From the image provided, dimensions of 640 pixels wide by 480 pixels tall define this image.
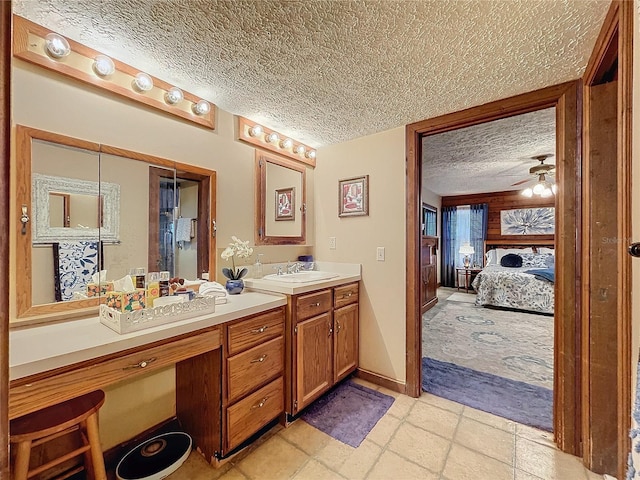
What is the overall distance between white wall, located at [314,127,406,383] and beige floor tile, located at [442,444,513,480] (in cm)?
67

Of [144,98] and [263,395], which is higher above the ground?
[144,98]

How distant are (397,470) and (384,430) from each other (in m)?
0.30

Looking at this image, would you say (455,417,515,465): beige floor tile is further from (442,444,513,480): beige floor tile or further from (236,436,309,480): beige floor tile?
(236,436,309,480): beige floor tile

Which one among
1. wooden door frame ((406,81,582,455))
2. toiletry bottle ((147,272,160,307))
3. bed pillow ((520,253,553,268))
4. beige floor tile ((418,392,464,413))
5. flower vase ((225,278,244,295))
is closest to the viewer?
toiletry bottle ((147,272,160,307))

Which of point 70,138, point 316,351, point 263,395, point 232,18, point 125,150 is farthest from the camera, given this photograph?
point 316,351

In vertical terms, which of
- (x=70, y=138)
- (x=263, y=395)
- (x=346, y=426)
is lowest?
(x=346, y=426)

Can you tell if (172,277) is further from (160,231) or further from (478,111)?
(478,111)

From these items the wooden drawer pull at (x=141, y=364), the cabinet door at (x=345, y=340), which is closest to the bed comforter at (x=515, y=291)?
the cabinet door at (x=345, y=340)

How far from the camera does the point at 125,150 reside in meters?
1.52

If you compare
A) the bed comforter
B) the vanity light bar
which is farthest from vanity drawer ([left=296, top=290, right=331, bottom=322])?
the bed comforter

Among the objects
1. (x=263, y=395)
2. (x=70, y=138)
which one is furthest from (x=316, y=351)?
(x=70, y=138)

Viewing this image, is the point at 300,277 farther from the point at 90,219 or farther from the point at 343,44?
the point at 343,44

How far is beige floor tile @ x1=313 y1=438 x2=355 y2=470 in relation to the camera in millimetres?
1498

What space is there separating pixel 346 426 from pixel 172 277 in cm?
149
